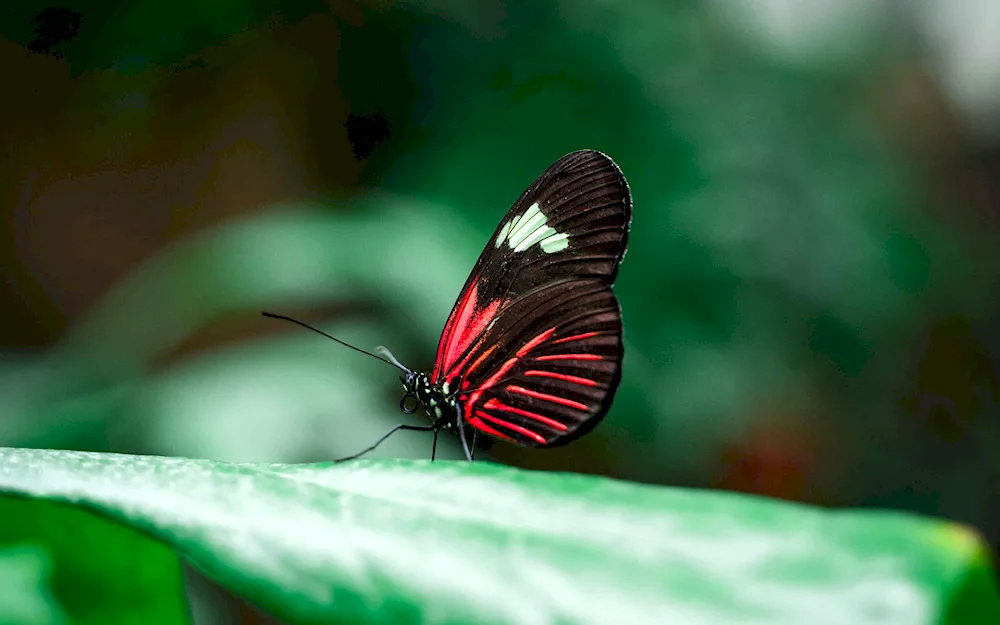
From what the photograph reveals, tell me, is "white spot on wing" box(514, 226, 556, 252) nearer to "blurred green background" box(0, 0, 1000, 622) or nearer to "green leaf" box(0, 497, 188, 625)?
"green leaf" box(0, 497, 188, 625)

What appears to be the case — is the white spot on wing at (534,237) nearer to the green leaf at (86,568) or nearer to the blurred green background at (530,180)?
the green leaf at (86,568)

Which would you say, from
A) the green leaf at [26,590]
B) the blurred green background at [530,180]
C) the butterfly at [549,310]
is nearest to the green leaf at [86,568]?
the green leaf at [26,590]

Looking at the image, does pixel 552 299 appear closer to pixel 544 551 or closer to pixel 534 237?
pixel 534 237

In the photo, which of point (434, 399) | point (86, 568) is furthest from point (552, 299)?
point (86, 568)

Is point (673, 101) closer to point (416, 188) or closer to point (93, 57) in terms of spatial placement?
point (416, 188)

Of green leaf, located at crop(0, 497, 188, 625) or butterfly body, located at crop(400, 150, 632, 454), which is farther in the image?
butterfly body, located at crop(400, 150, 632, 454)

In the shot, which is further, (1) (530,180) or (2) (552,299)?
(1) (530,180)

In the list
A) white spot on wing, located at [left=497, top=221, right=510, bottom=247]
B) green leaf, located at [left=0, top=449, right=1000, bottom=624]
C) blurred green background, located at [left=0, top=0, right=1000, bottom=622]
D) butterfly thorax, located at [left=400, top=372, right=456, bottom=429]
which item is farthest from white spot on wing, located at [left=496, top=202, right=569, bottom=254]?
blurred green background, located at [left=0, top=0, right=1000, bottom=622]

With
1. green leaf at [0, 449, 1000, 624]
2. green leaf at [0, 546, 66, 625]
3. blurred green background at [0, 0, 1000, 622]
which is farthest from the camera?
blurred green background at [0, 0, 1000, 622]
